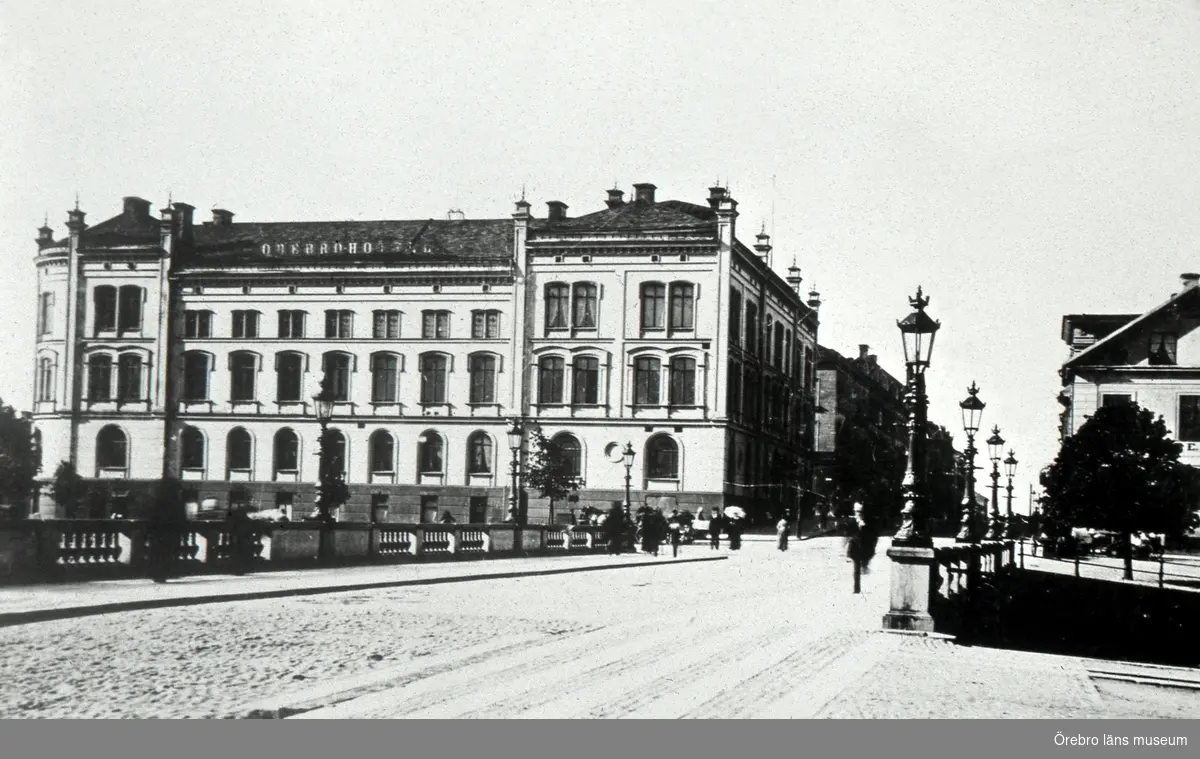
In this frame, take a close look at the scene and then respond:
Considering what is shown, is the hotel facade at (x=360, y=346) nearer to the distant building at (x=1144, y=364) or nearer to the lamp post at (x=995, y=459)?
the distant building at (x=1144, y=364)

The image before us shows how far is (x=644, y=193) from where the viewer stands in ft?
40.7

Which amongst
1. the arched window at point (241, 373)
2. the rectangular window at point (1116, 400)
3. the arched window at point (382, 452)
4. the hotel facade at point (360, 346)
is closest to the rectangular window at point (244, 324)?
the hotel facade at point (360, 346)

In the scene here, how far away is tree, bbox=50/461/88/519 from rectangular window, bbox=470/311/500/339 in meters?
4.52

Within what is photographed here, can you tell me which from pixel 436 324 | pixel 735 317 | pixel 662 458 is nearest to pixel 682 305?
pixel 735 317

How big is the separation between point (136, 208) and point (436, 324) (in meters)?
3.19

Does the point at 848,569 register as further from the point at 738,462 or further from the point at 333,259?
the point at 333,259

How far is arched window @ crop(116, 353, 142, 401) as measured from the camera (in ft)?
32.1

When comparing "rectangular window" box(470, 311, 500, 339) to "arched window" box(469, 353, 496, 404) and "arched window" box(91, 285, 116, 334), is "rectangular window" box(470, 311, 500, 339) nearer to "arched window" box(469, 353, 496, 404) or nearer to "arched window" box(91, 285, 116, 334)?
"arched window" box(469, 353, 496, 404)

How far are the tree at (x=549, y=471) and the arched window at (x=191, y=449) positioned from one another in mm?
5067

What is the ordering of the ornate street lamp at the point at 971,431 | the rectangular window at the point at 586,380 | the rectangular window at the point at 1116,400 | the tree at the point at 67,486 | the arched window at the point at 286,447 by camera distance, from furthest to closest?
the ornate street lamp at the point at 971,431 < the rectangular window at the point at 586,380 < the rectangular window at the point at 1116,400 < the arched window at the point at 286,447 < the tree at the point at 67,486

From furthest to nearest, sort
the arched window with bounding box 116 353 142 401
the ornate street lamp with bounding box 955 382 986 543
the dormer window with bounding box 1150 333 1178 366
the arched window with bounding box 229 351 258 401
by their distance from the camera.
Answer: the ornate street lamp with bounding box 955 382 986 543 < the dormer window with bounding box 1150 333 1178 366 < the arched window with bounding box 229 351 258 401 < the arched window with bounding box 116 353 142 401

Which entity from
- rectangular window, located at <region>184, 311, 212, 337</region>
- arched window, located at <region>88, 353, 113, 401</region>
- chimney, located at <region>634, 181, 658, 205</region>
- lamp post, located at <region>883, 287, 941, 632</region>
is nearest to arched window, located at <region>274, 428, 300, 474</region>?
rectangular window, located at <region>184, 311, 212, 337</region>

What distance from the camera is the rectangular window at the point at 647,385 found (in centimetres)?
1923
